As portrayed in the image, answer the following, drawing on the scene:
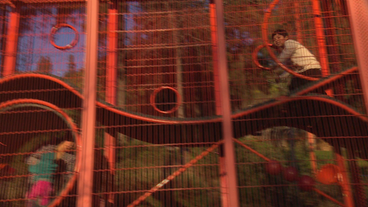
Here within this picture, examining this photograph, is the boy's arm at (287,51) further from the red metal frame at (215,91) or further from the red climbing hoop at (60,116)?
the red climbing hoop at (60,116)

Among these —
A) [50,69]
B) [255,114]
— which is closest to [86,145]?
[50,69]

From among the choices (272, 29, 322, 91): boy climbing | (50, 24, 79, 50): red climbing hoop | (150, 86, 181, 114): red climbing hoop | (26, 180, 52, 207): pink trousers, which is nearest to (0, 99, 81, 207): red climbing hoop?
(26, 180, 52, 207): pink trousers

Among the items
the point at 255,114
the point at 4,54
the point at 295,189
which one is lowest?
the point at 295,189

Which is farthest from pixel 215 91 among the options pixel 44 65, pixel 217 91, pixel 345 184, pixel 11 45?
pixel 11 45

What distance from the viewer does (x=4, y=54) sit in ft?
12.1

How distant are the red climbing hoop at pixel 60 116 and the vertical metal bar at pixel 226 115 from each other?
1.45 meters

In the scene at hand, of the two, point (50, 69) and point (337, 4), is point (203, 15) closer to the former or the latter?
point (337, 4)

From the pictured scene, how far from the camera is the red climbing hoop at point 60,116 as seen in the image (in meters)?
3.14

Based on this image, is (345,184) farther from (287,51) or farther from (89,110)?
(89,110)

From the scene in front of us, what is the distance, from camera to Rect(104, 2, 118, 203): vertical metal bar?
10.6ft

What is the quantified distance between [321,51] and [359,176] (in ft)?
4.44

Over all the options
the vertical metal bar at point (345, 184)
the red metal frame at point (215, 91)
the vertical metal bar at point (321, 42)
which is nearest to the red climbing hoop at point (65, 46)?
the red metal frame at point (215, 91)

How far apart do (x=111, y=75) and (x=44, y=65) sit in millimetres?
750

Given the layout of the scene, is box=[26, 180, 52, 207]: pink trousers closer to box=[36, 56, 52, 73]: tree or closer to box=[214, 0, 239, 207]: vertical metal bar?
box=[36, 56, 52, 73]: tree
